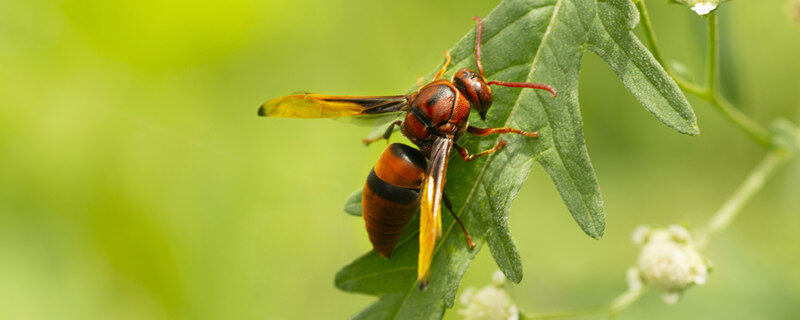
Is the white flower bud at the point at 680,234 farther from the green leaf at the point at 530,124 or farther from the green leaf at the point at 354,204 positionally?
the green leaf at the point at 354,204

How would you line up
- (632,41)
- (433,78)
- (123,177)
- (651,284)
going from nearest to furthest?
(632,41) → (433,78) → (651,284) → (123,177)

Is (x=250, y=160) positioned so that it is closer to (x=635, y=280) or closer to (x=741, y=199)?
(x=635, y=280)

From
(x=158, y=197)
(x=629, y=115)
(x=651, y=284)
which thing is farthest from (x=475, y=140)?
(x=158, y=197)

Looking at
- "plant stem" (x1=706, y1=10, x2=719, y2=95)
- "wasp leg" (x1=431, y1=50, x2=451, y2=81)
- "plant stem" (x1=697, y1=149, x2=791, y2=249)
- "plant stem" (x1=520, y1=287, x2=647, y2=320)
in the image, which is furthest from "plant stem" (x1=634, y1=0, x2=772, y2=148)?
"plant stem" (x1=520, y1=287, x2=647, y2=320)

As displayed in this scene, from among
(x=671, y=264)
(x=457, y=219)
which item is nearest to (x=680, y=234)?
(x=671, y=264)

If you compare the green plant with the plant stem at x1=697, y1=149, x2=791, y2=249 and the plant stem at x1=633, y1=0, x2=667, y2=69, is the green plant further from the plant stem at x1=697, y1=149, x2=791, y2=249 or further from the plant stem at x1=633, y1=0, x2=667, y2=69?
the plant stem at x1=697, y1=149, x2=791, y2=249

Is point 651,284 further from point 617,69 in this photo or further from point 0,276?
point 0,276

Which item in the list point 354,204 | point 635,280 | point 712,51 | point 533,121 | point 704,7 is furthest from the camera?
point 635,280
